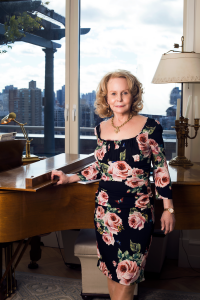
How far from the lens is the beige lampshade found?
2183 millimetres

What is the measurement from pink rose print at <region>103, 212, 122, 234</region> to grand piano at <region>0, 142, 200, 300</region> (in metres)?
0.24

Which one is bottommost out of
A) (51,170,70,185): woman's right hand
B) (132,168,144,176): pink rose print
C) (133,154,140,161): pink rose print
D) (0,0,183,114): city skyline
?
(51,170,70,185): woman's right hand

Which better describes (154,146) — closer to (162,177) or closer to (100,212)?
(162,177)

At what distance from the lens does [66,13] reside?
308 cm

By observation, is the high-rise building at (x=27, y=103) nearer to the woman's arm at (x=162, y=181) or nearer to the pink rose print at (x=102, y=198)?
the pink rose print at (x=102, y=198)

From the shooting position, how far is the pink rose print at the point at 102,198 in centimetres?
157

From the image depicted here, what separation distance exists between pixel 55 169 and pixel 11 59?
1.99 meters

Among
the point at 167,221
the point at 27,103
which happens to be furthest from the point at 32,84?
the point at 167,221

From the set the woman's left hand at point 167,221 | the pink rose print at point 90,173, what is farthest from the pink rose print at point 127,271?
the pink rose print at point 90,173

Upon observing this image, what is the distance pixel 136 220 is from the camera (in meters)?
1.53

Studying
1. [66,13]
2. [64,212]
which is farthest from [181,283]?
[66,13]

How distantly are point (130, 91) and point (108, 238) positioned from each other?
2.38 feet

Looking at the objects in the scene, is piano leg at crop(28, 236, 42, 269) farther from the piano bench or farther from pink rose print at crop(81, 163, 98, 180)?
pink rose print at crop(81, 163, 98, 180)

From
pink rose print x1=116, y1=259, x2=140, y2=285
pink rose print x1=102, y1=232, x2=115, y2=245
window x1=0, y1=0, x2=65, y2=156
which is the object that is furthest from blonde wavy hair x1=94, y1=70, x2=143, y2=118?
window x1=0, y1=0, x2=65, y2=156
